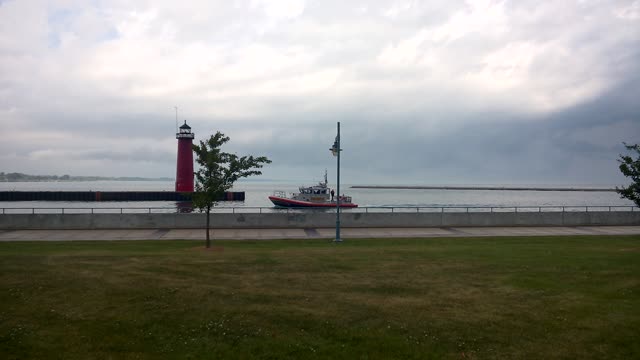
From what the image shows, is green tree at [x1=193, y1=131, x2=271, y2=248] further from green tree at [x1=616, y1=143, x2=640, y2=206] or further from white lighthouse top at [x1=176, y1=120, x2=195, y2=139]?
white lighthouse top at [x1=176, y1=120, x2=195, y2=139]

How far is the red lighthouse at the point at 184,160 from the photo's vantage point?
6869 centimetres

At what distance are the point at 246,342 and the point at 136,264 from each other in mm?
7133

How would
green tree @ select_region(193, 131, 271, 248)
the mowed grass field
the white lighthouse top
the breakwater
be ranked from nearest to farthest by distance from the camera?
1. the mowed grass field
2. green tree @ select_region(193, 131, 271, 248)
3. the white lighthouse top
4. the breakwater

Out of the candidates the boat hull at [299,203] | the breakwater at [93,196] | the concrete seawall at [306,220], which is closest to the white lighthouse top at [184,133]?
the boat hull at [299,203]

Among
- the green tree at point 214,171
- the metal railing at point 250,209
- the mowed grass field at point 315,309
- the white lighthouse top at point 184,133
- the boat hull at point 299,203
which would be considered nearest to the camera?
the mowed grass field at point 315,309

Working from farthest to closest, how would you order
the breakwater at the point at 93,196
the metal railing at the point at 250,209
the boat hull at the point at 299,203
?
the breakwater at the point at 93,196 < the boat hull at the point at 299,203 < the metal railing at the point at 250,209

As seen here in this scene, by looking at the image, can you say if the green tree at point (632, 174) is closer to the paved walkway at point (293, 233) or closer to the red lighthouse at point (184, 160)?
the paved walkway at point (293, 233)

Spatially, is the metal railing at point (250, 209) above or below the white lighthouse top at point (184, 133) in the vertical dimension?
below

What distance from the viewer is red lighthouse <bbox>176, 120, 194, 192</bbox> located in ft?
225

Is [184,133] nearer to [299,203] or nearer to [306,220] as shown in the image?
[299,203]

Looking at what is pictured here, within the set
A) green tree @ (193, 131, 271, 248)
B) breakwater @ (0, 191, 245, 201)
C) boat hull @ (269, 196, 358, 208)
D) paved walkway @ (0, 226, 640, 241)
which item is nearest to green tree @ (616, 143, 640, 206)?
paved walkway @ (0, 226, 640, 241)

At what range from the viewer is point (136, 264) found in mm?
14688

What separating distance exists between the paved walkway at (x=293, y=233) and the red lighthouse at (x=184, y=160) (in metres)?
37.8

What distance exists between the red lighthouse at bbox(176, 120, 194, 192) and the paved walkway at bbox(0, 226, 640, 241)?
37.8 m
